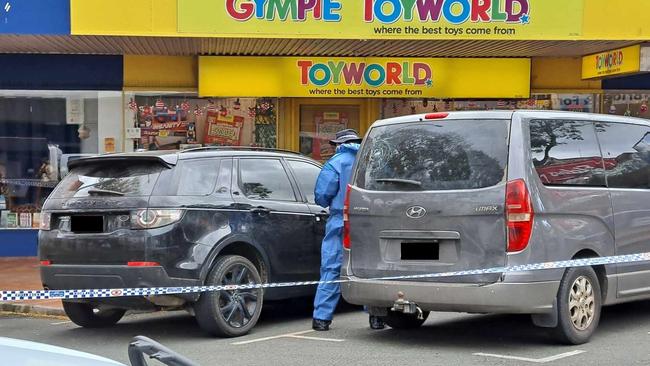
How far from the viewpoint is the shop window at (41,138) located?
44.5 feet

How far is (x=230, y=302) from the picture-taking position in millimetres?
7359

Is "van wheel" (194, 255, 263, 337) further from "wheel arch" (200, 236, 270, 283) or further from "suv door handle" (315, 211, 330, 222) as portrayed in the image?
"suv door handle" (315, 211, 330, 222)

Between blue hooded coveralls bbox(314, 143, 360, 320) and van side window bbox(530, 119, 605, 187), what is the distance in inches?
73.3

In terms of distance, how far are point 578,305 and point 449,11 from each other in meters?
6.27

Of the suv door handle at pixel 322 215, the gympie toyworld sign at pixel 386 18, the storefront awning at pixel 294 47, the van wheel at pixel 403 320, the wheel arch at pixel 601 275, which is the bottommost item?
the van wheel at pixel 403 320

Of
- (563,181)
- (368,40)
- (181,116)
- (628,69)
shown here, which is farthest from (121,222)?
(628,69)

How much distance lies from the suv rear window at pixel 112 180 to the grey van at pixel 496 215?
70.8 inches

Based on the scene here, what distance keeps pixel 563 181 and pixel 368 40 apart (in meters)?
5.97

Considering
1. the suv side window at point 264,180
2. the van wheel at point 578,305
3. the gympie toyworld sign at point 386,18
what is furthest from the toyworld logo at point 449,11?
the van wheel at point 578,305

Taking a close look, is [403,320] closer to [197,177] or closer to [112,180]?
[197,177]

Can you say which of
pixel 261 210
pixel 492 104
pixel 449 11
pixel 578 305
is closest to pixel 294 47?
pixel 449 11

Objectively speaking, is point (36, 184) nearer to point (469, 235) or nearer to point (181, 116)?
point (181, 116)

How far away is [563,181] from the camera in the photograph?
6.48 metres

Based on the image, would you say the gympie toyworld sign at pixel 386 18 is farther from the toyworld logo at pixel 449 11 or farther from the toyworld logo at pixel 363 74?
the toyworld logo at pixel 363 74
